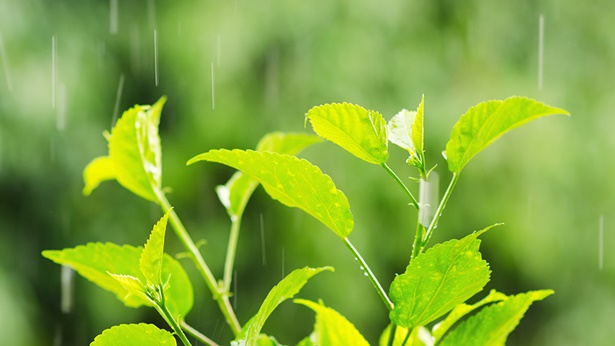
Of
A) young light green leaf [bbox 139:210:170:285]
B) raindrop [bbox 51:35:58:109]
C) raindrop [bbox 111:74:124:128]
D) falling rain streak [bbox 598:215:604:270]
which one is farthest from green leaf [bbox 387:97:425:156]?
falling rain streak [bbox 598:215:604:270]

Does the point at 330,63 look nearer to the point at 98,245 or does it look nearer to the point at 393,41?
the point at 393,41

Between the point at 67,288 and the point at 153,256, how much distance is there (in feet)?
8.96

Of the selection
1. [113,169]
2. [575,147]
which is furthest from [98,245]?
[575,147]

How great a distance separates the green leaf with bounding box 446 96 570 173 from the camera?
11.6 inches

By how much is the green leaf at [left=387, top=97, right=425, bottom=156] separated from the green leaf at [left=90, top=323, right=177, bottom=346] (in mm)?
124

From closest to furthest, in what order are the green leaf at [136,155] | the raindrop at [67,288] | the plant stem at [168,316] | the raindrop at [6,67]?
the plant stem at [168,316] < the green leaf at [136,155] < the raindrop at [6,67] < the raindrop at [67,288]

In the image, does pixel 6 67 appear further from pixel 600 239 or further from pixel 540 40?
pixel 600 239

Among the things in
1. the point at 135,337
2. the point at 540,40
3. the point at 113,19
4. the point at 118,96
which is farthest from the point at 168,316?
the point at 540,40

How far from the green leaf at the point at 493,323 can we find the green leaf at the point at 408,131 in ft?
0.27

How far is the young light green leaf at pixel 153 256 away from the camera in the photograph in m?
0.27

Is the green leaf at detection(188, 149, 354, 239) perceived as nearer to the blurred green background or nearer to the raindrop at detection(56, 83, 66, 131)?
the blurred green background

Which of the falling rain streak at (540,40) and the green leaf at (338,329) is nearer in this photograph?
the green leaf at (338,329)

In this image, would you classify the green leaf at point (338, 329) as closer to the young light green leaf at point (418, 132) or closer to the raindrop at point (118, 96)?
the young light green leaf at point (418, 132)

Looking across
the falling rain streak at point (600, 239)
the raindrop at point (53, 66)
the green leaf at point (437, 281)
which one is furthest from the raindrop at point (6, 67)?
the green leaf at point (437, 281)
